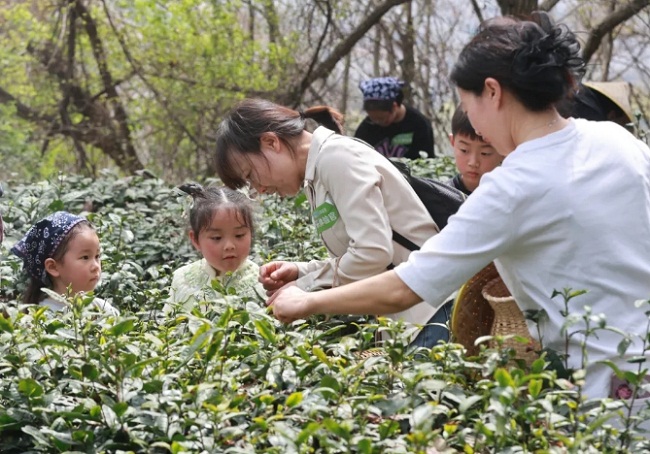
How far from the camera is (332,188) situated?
3996 mm

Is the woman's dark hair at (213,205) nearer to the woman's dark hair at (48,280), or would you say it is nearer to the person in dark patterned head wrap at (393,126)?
the woman's dark hair at (48,280)

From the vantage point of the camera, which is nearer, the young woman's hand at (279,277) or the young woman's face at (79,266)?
the young woman's hand at (279,277)

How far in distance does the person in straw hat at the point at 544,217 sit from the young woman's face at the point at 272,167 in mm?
1136

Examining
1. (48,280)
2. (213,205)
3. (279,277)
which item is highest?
(213,205)

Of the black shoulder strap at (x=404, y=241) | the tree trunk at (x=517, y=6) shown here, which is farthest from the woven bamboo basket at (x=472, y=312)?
the tree trunk at (x=517, y=6)

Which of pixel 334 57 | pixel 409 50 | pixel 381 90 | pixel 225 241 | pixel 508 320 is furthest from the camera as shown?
pixel 409 50

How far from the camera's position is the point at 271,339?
300cm

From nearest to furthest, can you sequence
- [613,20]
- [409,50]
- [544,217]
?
1. [544,217]
2. [613,20]
3. [409,50]

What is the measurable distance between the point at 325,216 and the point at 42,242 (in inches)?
57.9

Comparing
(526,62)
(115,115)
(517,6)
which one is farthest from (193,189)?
(115,115)

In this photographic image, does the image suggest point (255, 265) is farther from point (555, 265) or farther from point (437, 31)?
point (437, 31)

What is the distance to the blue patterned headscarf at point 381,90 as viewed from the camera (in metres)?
8.20

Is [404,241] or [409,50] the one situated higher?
[409,50]

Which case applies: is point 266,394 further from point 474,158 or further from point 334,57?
point 334,57
